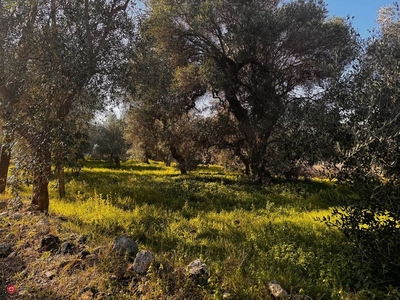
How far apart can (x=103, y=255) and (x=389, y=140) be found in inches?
186

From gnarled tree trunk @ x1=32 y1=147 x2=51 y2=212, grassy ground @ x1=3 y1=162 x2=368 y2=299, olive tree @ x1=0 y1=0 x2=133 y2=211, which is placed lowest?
grassy ground @ x1=3 y1=162 x2=368 y2=299

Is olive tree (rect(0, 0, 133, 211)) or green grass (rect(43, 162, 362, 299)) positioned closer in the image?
green grass (rect(43, 162, 362, 299))

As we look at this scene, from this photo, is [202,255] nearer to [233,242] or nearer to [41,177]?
[233,242]

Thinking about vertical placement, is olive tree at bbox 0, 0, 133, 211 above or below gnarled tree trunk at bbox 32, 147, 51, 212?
above

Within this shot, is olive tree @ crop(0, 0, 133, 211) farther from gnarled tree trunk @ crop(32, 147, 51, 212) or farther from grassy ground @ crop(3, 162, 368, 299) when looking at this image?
grassy ground @ crop(3, 162, 368, 299)

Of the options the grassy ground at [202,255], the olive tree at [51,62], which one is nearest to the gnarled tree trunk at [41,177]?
the olive tree at [51,62]

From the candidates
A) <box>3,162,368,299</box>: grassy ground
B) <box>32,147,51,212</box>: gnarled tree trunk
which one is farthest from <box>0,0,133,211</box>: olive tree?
<box>3,162,368,299</box>: grassy ground

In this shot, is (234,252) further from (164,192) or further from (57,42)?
(164,192)

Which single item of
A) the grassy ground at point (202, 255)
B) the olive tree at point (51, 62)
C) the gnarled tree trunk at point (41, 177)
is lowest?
the grassy ground at point (202, 255)

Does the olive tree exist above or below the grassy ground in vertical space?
above

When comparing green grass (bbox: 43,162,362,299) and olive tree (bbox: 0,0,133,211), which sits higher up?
olive tree (bbox: 0,0,133,211)

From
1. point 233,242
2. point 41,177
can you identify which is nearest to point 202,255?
point 233,242

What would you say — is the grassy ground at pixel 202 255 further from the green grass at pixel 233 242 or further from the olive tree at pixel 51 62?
the olive tree at pixel 51 62

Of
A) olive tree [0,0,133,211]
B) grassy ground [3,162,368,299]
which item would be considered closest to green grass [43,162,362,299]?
grassy ground [3,162,368,299]
